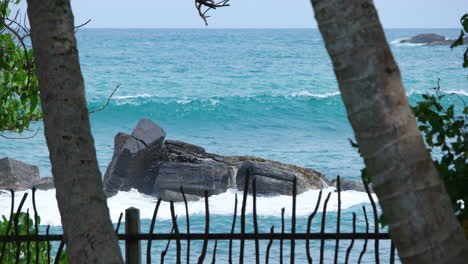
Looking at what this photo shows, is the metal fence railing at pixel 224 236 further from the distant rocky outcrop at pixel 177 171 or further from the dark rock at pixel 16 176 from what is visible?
the dark rock at pixel 16 176

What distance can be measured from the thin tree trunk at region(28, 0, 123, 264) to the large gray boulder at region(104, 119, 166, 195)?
1167 centimetres

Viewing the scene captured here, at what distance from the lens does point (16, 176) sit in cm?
1572

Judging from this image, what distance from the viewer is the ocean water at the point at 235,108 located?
1395 cm

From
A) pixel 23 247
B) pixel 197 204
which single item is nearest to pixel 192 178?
pixel 197 204

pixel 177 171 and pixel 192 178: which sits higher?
pixel 177 171

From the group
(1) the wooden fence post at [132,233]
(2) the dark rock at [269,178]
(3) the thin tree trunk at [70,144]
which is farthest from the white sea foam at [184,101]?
(3) the thin tree trunk at [70,144]

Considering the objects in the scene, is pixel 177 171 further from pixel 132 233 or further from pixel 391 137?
pixel 391 137

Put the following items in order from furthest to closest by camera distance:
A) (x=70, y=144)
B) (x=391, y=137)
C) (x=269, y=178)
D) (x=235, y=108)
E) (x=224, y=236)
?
(x=235, y=108) → (x=269, y=178) → (x=224, y=236) → (x=70, y=144) → (x=391, y=137)

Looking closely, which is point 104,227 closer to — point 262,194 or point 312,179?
A: point 262,194

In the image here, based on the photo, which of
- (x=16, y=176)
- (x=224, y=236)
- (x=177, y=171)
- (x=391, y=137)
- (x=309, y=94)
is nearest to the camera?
(x=391, y=137)

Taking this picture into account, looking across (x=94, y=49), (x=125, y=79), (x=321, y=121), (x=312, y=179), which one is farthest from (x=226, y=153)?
(x=94, y=49)

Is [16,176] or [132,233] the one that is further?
[16,176]

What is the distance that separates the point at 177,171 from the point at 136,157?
1083mm

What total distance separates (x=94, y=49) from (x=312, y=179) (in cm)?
5004
